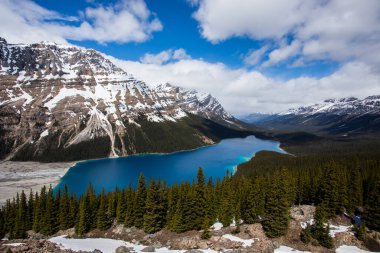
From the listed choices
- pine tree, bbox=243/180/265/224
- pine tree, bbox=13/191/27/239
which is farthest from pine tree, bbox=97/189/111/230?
pine tree, bbox=243/180/265/224

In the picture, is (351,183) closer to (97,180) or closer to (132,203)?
(132,203)

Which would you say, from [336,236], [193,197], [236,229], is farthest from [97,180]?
[336,236]

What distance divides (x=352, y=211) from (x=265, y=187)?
23075 millimetres

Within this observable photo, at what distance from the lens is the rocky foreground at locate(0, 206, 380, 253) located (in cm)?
5147

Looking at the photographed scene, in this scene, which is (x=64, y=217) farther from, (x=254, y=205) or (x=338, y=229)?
(x=338, y=229)

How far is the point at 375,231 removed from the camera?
2381 inches

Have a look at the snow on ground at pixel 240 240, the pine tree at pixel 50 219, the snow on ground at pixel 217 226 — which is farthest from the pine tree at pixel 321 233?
the pine tree at pixel 50 219

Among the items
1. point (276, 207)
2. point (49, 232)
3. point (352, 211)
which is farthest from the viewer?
point (49, 232)

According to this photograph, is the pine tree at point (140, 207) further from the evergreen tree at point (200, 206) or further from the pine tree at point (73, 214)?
the pine tree at point (73, 214)

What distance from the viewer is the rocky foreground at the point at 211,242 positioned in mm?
51469

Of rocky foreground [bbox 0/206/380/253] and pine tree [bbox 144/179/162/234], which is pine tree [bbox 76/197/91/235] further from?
pine tree [bbox 144/179/162/234]

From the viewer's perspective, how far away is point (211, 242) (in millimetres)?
55562

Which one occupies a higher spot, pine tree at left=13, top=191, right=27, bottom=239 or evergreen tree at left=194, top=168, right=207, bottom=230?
evergreen tree at left=194, top=168, right=207, bottom=230

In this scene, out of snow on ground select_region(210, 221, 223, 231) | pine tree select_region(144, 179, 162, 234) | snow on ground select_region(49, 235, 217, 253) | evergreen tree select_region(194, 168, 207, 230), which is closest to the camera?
snow on ground select_region(49, 235, 217, 253)
